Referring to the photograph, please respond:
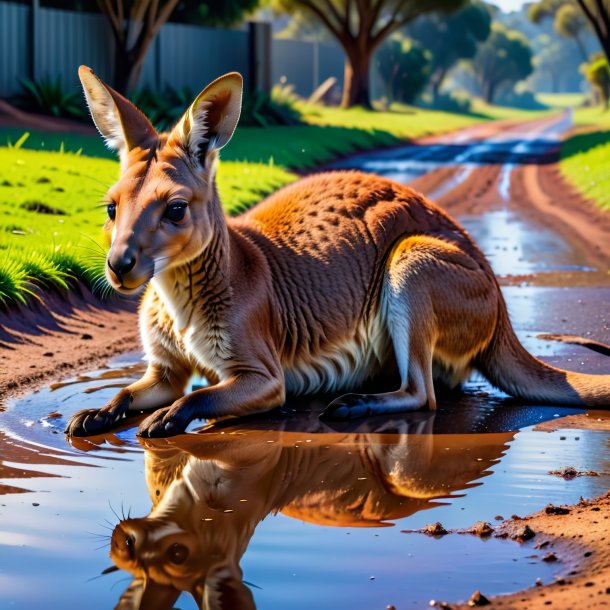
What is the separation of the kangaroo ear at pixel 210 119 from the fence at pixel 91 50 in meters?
22.6

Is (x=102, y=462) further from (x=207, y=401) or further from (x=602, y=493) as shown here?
(x=602, y=493)

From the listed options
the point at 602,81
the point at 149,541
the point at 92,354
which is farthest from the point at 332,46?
the point at 149,541

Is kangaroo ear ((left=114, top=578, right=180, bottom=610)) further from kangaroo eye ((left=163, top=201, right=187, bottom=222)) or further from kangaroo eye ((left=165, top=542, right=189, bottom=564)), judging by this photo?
kangaroo eye ((left=163, top=201, right=187, bottom=222))

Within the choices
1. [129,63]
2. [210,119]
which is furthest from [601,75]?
[210,119]

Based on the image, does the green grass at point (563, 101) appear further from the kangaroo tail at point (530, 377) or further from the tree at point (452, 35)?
the kangaroo tail at point (530, 377)

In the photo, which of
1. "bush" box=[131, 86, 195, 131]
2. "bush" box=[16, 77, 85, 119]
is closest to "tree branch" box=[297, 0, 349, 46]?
"bush" box=[131, 86, 195, 131]

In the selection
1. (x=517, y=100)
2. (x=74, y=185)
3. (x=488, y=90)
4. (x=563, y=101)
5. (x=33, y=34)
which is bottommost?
(x=563, y=101)

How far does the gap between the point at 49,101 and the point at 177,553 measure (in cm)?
2387

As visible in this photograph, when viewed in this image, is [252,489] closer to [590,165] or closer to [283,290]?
Answer: [283,290]

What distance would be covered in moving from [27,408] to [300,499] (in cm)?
218

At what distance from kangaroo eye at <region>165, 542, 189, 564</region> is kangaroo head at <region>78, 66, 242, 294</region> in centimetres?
167

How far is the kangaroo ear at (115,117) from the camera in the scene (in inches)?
244

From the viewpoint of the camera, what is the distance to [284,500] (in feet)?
16.7

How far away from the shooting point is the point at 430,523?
15.7 feet
